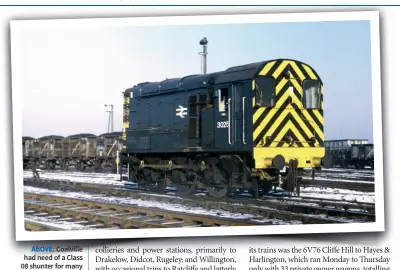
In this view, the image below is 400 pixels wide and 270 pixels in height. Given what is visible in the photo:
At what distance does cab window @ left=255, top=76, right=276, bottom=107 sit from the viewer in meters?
7.74

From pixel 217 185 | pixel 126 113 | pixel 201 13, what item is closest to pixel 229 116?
pixel 217 185

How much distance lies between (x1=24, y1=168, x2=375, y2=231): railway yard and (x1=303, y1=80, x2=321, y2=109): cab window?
1.62m

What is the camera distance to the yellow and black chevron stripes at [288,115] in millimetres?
7676

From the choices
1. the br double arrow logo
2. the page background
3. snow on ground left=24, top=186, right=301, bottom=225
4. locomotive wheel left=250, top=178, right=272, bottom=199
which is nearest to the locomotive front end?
locomotive wheel left=250, top=178, right=272, bottom=199

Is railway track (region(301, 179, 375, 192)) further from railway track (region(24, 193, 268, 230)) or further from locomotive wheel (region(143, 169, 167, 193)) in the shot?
railway track (region(24, 193, 268, 230))

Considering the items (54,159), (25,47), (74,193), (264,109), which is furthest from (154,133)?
(54,159)

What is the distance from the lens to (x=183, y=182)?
9258 millimetres

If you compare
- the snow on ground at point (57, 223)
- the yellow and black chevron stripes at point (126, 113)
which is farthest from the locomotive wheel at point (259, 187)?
the yellow and black chevron stripes at point (126, 113)

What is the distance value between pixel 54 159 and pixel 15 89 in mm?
14503

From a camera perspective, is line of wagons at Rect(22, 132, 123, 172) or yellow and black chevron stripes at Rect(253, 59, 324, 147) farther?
line of wagons at Rect(22, 132, 123, 172)

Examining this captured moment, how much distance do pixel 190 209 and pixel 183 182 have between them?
176 centimetres

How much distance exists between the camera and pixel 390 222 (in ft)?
20.5

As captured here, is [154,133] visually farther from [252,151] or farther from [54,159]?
[54,159]

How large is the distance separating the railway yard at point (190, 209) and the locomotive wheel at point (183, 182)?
173 mm
